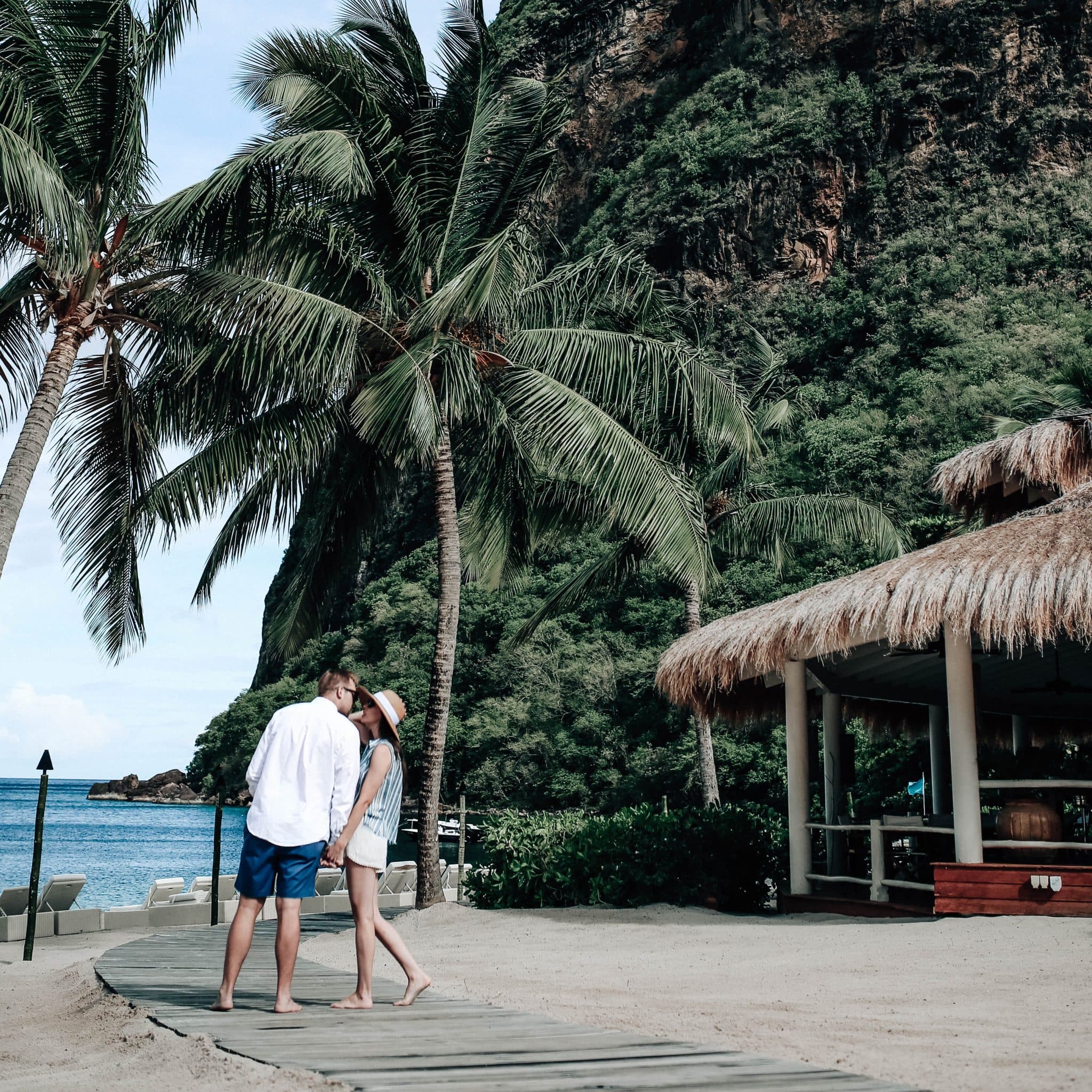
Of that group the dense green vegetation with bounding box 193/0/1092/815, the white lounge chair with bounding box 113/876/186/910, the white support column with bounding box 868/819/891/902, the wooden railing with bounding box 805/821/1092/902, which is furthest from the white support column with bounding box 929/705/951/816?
the dense green vegetation with bounding box 193/0/1092/815

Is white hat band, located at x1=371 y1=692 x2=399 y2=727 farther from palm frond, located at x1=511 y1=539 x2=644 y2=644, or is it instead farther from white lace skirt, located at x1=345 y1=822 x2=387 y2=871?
palm frond, located at x1=511 y1=539 x2=644 y2=644

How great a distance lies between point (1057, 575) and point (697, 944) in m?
3.60

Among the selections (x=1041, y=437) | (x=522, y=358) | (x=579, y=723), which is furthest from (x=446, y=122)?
(x=579, y=723)

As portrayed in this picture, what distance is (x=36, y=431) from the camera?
9281 millimetres

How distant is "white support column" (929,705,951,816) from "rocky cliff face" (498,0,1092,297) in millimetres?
31841

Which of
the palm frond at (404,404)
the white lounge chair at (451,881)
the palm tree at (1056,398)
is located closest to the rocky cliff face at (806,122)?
the palm tree at (1056,398)

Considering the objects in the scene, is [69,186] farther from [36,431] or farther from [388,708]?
[388,708]

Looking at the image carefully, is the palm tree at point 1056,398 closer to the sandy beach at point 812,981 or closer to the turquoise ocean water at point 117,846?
the sandy beach at point 812,981

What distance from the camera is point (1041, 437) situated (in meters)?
13.7

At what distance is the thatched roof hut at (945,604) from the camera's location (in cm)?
841

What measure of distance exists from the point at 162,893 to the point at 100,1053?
10885mm

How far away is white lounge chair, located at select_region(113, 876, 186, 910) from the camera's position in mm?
14703

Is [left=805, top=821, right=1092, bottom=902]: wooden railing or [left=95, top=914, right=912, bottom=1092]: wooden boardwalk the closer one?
[left=95, top=914, right=912, bottom=1092]: wooden boardwalk

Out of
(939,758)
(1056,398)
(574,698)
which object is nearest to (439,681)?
(939,758)
